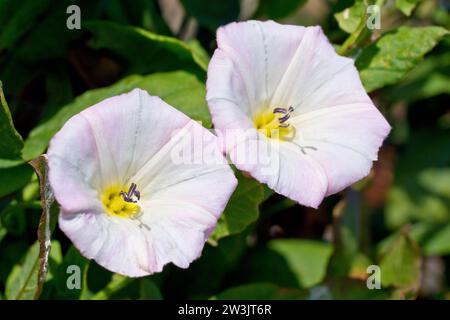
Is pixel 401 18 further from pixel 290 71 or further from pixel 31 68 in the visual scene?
pixel 31 68

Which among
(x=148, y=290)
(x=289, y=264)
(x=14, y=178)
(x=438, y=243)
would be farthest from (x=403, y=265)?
(x=14, y=178)

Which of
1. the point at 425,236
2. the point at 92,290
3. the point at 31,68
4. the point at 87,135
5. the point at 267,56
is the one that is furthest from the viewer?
the point at 425,236

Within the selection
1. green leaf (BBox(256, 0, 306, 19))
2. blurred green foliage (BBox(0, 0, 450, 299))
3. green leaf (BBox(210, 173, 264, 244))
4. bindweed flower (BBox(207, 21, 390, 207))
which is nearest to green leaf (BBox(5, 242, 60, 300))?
blurred green foliage (BBox(0, 0, 450, 299))

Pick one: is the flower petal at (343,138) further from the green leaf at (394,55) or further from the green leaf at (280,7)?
the green leaf at (280,7)

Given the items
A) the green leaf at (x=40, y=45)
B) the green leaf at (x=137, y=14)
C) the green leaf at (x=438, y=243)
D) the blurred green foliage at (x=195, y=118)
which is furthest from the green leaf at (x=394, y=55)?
the green leaf at (x=438, y=243)

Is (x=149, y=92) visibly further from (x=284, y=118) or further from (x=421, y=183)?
(x=421, y=183)

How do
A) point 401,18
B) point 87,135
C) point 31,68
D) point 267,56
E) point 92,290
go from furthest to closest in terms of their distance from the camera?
point 401,18 → point 31,68 → point 92,290 → point 267,56 → point 87,135
